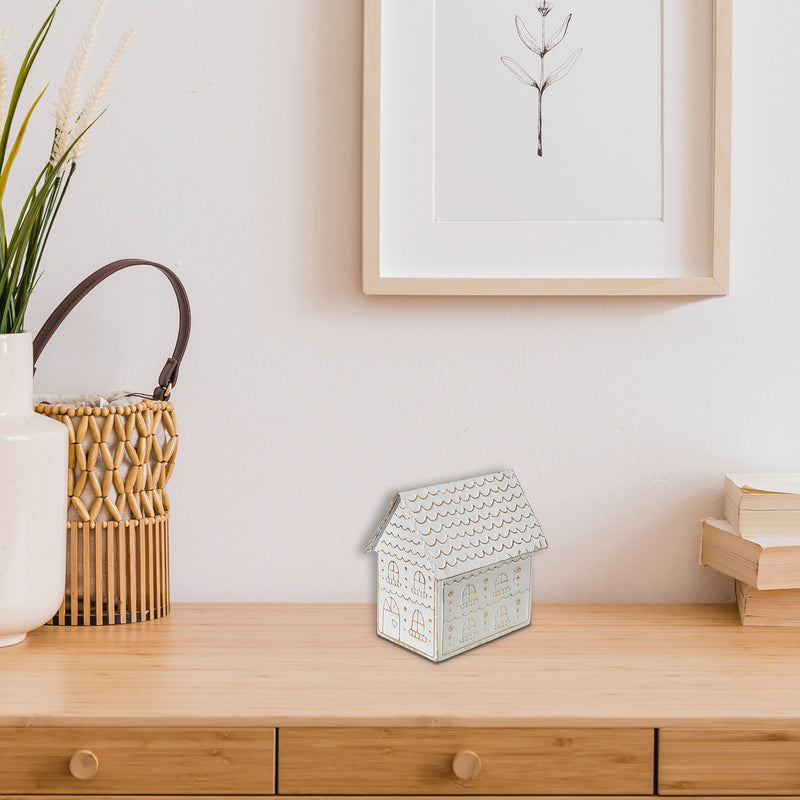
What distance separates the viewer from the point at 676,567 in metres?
1.04

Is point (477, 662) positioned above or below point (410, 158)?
below

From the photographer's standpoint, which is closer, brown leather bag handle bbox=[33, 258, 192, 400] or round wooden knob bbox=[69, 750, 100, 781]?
round wooden knob bbox=[69, 750, 100, 781]

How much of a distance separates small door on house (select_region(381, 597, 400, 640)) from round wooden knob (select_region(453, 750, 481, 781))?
7.2 inches

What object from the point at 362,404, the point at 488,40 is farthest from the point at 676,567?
the point at 488,40

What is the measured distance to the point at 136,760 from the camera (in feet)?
2.32

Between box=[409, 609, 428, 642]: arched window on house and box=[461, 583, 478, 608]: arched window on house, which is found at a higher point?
box=[461, 583, 478, 608]: arched window on house

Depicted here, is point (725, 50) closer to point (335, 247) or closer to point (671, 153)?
point (671, 153)

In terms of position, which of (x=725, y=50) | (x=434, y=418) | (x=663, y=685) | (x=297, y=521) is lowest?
(x=663, y=685)

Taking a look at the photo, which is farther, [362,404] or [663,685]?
[362,404]

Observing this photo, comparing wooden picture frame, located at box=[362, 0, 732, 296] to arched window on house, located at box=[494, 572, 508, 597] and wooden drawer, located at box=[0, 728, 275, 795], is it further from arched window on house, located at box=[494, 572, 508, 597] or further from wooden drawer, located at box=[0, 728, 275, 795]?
wooden drawer, located at box=[0, 728, 275, 795]

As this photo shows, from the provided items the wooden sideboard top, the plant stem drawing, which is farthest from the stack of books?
the plant stem drawing

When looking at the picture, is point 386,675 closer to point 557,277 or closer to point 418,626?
point 418,626

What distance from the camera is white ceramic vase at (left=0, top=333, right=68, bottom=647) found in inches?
31.9

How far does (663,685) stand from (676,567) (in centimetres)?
29
